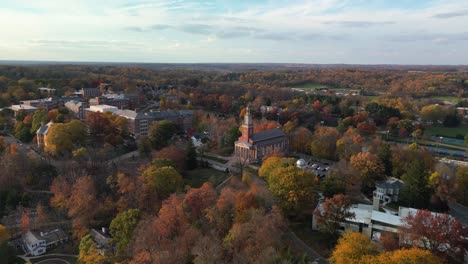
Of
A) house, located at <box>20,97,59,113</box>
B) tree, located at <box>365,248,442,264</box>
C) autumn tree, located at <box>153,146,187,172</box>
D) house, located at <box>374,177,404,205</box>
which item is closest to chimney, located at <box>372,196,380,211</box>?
house, located at <box>374,177,404,205</box>

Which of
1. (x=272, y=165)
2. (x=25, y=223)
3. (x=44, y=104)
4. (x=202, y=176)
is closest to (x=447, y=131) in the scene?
(x=272, y=165)

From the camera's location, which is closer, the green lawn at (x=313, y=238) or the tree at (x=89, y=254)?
the tree at (x=89, y=254)

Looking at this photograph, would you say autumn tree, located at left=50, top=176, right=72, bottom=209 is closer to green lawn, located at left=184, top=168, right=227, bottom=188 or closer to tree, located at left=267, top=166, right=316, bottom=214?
green lawn, located at left=184, top=168, right=227, bottom=188

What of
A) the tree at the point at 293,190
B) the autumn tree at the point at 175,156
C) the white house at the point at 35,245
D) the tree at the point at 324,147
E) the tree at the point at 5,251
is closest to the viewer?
the tree at the point at 5,251

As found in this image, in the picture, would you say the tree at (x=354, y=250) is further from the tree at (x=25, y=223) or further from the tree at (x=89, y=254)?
the tree at (x=25, y=223)

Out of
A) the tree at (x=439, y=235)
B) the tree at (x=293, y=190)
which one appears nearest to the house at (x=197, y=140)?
the tree at (x=293, y=190)
